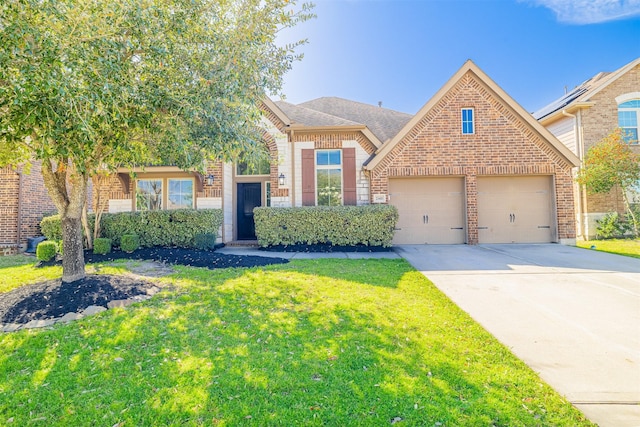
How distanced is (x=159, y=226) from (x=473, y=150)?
11.5 meters

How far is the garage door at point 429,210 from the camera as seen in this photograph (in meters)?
10.7

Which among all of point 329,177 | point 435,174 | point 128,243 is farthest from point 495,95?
point 128,243

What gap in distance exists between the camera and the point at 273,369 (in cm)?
261

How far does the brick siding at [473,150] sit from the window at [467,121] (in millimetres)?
133

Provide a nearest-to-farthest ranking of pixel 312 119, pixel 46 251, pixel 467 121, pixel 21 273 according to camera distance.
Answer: pixel 21 273 < pixel 46 251 < pixel 467 121 < pixel 312 119

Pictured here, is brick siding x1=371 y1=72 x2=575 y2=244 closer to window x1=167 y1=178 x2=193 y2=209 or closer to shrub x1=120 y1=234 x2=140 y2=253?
window x1=167 y1=178 x2=193 y2=209

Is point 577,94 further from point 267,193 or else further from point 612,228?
point 267,193

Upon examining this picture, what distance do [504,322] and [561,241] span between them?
900cm

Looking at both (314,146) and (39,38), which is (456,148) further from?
(39,38)

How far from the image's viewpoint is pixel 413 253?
28.8 feet

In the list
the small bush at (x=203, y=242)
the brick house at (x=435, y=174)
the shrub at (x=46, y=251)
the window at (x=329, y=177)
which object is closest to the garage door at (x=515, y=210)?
the brick house at (x=435, y=174)

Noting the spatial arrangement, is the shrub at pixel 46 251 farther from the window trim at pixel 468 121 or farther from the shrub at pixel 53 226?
the window trim at pixel 468 121

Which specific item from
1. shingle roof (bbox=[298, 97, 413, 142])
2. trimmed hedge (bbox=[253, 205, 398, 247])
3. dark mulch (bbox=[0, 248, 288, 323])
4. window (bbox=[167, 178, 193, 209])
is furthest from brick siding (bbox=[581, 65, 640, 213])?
dark mulch (bbox=[0, 248, 288, 323])

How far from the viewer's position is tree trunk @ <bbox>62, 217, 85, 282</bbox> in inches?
200
